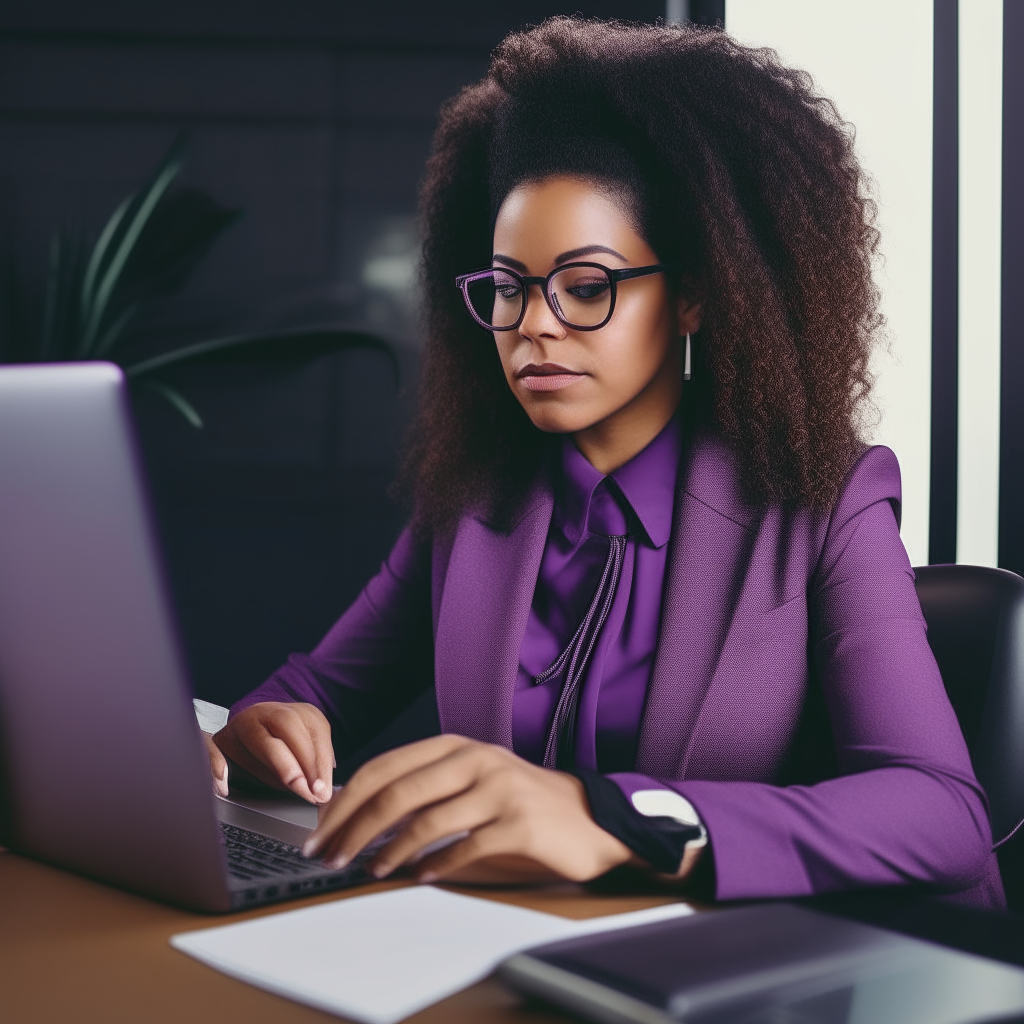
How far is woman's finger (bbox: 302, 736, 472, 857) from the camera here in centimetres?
70

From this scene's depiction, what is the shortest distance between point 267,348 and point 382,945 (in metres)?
2.59

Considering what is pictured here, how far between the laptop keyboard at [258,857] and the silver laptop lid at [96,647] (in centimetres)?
5

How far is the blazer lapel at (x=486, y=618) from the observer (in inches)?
46.4

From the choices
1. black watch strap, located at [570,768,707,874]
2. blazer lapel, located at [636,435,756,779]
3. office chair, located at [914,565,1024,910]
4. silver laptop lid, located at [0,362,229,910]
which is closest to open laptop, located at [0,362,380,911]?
silver laptop lid, located at [0,362,229,910]

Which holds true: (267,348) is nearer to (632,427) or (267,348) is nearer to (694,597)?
(632,427)

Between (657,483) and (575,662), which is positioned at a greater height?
(657,483)

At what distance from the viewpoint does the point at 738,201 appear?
1.23 m

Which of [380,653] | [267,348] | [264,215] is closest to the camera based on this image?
[380,653]

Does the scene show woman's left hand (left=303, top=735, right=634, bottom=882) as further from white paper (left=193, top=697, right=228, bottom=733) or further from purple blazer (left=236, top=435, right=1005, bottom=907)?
white paper (left=193, top=697, right=228, bottom=733)

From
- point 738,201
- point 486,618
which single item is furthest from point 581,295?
point 486,618

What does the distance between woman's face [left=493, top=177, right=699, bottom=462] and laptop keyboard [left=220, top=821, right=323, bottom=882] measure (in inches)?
20.3

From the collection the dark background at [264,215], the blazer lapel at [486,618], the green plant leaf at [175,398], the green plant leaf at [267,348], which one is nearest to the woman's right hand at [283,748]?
the blazer lapel at [486,618]

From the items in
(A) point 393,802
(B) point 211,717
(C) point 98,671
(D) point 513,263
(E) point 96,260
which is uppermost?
(E) point 96,260

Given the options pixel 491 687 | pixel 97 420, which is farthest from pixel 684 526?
pixel 97 420
